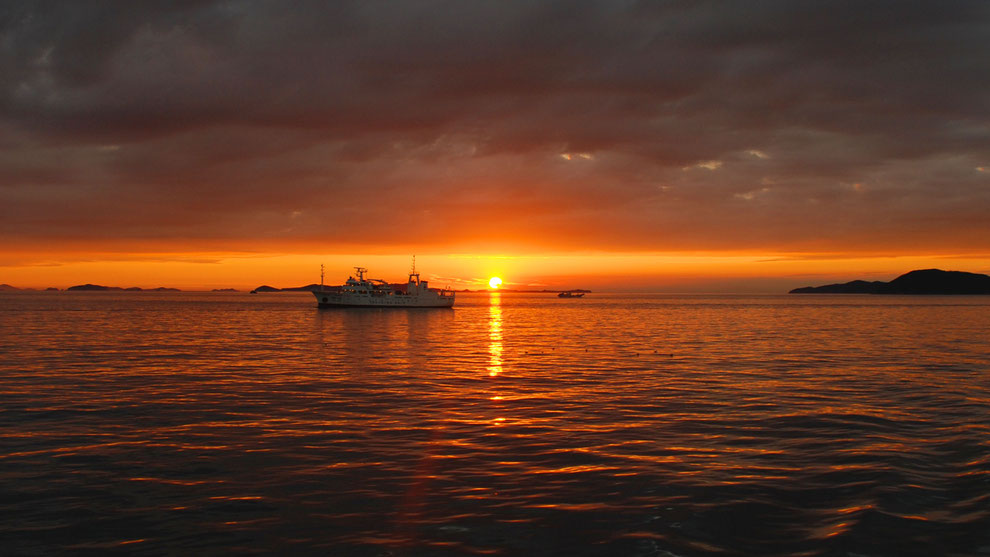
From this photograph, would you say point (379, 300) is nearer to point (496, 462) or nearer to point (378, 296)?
point (378, 296)

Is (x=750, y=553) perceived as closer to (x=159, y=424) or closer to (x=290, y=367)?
(x=159, y=424)

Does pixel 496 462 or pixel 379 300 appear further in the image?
pixel 379 300

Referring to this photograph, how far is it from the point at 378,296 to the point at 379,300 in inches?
38.9

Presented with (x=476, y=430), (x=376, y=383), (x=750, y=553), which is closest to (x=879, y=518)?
(x=750, y=553)

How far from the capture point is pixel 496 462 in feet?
47.8

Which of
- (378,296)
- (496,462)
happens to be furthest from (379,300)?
(496,462)

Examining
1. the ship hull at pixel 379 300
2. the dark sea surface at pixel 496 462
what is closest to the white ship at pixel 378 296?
the ship hull at pixel 379 300

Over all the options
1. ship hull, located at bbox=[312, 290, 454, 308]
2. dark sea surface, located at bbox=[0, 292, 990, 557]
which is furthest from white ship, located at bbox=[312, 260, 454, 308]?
dark sea surface, located at bbox=[0, 292, 990, 557]

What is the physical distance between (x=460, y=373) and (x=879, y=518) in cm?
2281

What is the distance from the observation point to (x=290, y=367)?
34.2 m

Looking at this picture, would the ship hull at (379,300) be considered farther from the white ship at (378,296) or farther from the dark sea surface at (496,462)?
the dark sea surface at (496,462)

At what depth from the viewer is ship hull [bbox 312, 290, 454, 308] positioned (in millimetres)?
138500

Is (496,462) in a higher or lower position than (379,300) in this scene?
lower

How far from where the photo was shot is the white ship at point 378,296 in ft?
455
